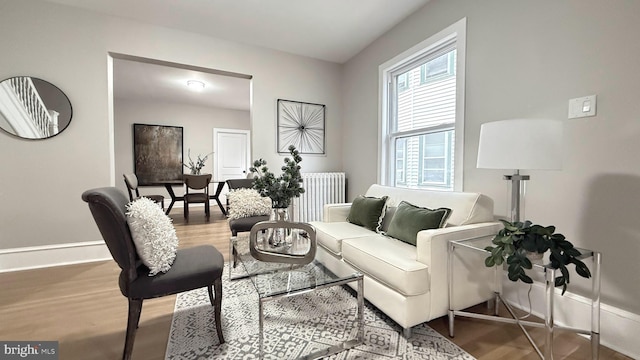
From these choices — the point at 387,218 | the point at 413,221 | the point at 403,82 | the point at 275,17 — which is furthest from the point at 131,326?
the point at 403,82

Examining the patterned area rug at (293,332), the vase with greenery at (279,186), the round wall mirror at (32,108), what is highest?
the round wall mirror at (32,108)

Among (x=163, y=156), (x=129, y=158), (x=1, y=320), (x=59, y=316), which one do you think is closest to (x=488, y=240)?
(x=59, y=316)

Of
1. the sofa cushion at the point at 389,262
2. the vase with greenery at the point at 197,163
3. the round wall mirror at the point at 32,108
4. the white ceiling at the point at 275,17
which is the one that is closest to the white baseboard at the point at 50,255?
the round wall mirror at the point at 32,108

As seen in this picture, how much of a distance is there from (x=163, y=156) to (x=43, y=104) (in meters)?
3.53

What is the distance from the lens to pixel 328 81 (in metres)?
3.94

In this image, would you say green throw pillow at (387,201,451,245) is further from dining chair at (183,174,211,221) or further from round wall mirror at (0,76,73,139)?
dining chair at (183,174,211,221)

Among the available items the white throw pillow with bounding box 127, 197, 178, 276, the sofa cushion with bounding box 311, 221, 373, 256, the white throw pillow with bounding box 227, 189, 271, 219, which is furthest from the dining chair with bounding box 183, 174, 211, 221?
the white throw pillow with bounding box 127, 197, 178, 276

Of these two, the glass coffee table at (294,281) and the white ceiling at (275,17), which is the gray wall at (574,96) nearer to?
the white ceiling at (275,17)

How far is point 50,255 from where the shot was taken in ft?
Result: 8.67

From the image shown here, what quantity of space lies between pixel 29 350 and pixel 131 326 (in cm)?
73

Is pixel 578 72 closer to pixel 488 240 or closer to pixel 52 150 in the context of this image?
pixel 488 240

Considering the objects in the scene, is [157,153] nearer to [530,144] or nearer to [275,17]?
[275,17]

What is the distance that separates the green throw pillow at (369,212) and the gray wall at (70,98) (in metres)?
2.58

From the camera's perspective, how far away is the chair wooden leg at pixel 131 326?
4.15 ft
